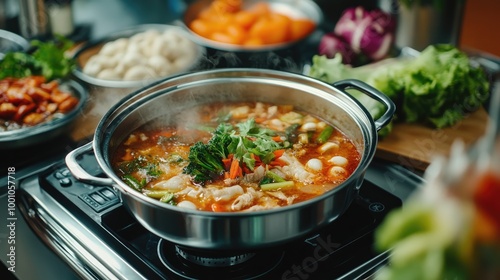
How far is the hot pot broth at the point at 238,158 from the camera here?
1576mm

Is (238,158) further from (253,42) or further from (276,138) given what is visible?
(253,42)

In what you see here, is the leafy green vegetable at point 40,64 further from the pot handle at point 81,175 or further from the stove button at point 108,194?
the pot handle at point 81,175

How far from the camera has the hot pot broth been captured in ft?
5.17

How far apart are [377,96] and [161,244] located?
73 cm

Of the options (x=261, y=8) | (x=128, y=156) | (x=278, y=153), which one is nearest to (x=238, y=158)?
(x=278, y=153)

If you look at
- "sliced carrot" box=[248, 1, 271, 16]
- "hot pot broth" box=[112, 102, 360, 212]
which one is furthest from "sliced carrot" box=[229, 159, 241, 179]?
"sliced carrot" box=[248, 1, 271, 16]

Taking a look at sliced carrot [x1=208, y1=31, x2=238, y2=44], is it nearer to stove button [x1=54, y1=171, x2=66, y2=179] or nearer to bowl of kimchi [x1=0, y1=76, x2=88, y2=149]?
bowl of kimchi [x1=0, y1=76, x2=88, y2=149]

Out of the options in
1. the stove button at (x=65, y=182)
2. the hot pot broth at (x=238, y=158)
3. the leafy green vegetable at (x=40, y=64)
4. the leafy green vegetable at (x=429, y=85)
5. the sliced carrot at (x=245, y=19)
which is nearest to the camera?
the hot pot broth at (x=238, y=158)

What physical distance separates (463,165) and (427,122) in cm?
156

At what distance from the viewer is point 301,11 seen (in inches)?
114

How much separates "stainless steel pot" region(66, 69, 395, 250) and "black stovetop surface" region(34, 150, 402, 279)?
0.11m

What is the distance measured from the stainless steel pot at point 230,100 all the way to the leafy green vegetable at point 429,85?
16.5 inches

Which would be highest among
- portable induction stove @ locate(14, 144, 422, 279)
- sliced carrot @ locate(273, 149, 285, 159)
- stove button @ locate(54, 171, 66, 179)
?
sliced carrot @ locate(273, 149, 285, 159)

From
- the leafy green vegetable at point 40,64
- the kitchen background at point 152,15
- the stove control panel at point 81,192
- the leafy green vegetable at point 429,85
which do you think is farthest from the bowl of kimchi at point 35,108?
the leafy green vegetable at point 429,85
